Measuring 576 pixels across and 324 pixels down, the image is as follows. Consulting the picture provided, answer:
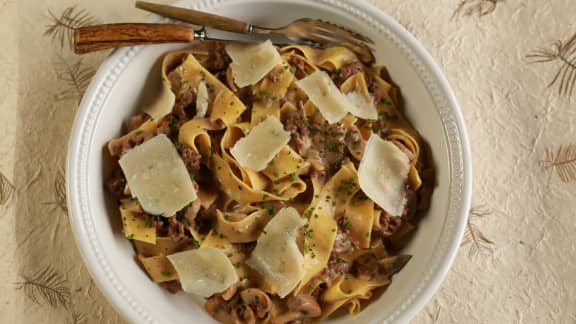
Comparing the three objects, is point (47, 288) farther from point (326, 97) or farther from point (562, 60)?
point (562, 60)

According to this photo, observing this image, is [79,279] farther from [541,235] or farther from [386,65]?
[541,235]

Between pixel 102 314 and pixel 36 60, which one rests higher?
pixel 36 60

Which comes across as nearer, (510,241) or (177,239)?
(177,239)

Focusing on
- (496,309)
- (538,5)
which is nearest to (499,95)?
(538,5)

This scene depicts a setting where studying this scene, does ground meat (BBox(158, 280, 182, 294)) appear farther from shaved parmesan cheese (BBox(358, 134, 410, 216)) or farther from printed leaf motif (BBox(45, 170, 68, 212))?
shaved parmesan cheese (BBox(358, 134, 410, 216))

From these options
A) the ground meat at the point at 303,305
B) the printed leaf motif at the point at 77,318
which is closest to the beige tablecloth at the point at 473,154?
the printed leaf motif at the point at 77,318
